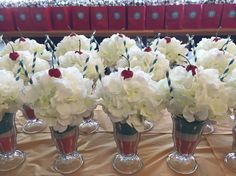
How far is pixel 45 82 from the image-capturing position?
79 centimetres

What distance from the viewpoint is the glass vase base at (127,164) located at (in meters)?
0.92

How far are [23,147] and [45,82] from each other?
37cm

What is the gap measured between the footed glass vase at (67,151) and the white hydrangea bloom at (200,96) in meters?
0.34

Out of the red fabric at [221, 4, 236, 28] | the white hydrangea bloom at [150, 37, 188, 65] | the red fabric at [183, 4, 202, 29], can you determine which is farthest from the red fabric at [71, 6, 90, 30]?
the white hydrangea bloom at [150, 37, 188, 65]

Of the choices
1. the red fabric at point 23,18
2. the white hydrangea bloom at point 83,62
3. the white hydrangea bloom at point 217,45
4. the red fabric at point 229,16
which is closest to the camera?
the white hydrangea bloom at point 83,62

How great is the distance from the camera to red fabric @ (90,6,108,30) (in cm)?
247

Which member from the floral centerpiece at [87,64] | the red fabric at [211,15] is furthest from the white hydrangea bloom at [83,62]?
the red fabric at [211,15]

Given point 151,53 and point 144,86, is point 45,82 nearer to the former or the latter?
point 144,86

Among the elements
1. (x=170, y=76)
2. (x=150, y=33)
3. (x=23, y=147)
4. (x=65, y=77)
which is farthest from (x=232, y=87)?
(x=150, y=33)

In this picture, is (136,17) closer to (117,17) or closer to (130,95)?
(117,17)

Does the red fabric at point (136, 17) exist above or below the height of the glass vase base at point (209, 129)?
above

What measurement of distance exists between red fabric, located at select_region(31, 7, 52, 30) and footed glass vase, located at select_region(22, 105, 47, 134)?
1574mm

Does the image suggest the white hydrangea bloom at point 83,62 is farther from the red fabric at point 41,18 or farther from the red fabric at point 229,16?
the red fabric at point 229,16

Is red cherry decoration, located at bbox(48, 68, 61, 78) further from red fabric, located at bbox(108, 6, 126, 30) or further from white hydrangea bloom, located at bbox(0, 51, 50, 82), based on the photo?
red fabric, located at bbox(108, 6, 126, 30)
